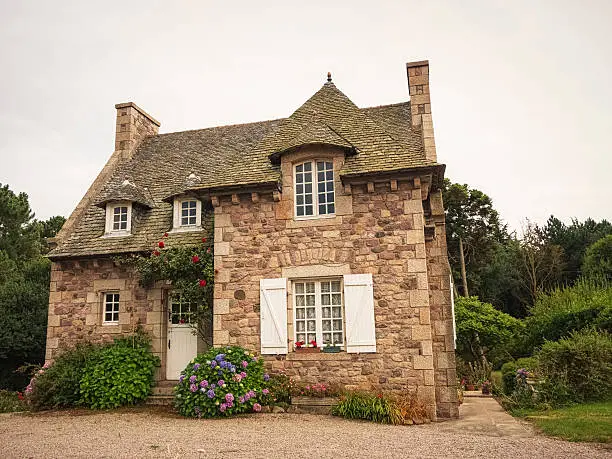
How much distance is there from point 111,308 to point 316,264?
19.3ft

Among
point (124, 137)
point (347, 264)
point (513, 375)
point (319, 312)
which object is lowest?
point (513, 375)

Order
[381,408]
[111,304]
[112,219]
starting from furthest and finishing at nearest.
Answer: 1. [112,219]
2. [111,304]
3. [381,408]

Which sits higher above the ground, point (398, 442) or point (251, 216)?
point (251, 216)

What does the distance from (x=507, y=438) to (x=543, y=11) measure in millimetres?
7645

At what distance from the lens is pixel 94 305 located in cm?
1276

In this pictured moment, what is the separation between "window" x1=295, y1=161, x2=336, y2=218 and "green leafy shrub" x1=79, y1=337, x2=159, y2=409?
4913 millimetres

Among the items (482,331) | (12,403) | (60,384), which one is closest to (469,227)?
(482,331)

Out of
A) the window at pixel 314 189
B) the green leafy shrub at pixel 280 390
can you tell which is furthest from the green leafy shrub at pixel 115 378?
the window at pixel 314 189

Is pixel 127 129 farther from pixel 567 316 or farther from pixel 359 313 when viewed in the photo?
pixel 567 316

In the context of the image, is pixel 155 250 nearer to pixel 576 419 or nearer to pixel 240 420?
pixel 240 420

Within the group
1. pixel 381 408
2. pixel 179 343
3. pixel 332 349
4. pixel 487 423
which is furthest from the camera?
pixel 179 343

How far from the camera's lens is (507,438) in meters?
7.59

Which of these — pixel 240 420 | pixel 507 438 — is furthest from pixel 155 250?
pixel 507 438

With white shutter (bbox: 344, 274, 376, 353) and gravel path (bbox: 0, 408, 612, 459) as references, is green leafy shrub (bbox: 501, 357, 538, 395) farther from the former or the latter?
white shutter (bbox: 344, 274, 376, 353)
